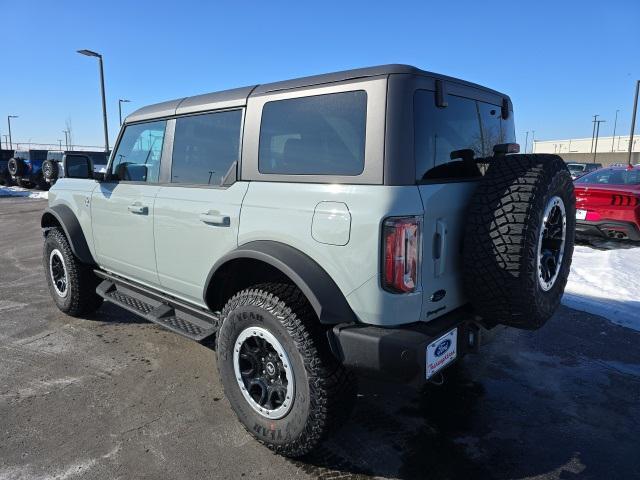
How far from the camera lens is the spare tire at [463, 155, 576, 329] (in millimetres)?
2311

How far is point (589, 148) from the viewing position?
8038 centimetres

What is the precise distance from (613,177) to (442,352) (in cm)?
778

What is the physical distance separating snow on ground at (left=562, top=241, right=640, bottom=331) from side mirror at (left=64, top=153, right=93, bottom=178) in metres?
5.08

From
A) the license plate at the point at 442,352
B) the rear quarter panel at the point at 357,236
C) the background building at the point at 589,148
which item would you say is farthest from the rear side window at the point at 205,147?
the background building at the point at 589,148

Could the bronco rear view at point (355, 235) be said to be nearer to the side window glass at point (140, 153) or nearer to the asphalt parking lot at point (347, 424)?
the asphalt parking lot at point (347, 424)

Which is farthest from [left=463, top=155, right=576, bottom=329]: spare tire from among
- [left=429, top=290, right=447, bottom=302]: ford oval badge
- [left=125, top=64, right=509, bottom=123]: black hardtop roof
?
[left=125, top=64, right=509, bottom=123]: black hardtop roof

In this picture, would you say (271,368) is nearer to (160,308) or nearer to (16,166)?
(160,308)

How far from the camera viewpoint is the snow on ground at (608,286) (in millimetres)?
4879

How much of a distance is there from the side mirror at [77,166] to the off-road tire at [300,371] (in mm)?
2540

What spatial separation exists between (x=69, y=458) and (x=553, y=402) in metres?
3.00

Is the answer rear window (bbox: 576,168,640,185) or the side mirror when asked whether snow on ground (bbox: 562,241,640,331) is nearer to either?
rear window (bbox: 576,168,640,185)

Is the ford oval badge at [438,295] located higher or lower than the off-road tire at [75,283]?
higher

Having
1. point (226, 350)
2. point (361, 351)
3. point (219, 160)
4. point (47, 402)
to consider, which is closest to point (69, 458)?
point (47, 402)

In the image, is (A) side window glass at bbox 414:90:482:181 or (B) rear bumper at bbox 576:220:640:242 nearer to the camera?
(A) side window glass at bbox 414:90:482:181
